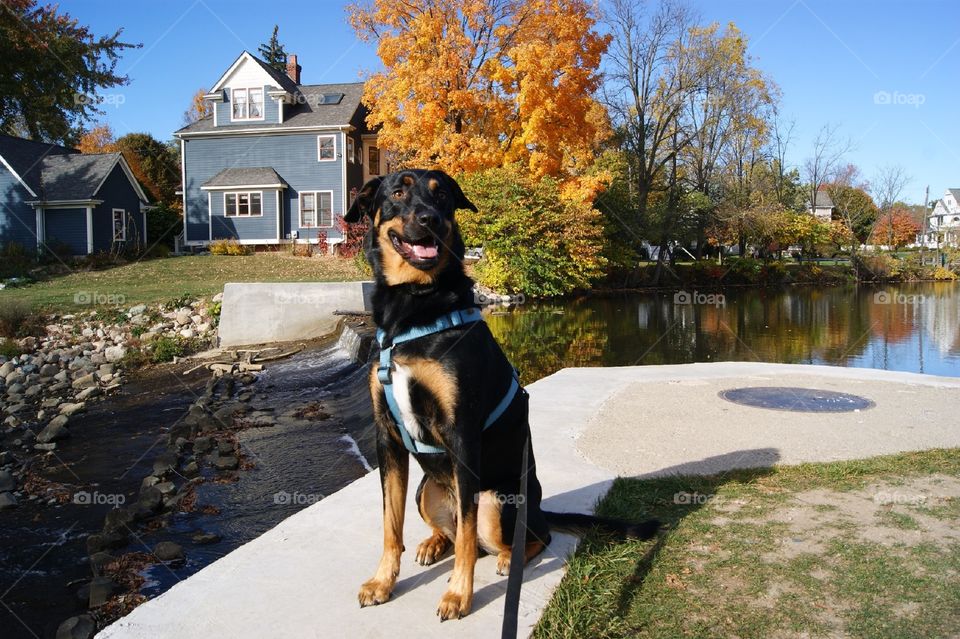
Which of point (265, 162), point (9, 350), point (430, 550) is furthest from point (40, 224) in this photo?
point (430, 550)

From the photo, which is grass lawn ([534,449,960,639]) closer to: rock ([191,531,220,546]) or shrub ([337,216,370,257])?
rock ([191,531,220,546])

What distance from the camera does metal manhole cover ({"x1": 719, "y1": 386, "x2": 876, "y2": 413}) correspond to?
7.50m

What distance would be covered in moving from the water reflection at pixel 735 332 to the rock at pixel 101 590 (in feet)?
26.5

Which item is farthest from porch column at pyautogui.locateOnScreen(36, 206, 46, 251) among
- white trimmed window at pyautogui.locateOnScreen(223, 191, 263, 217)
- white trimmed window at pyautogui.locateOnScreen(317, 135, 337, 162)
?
white trimmed window at pyautogui.locateOnScreen(317, 135, 337, 162)

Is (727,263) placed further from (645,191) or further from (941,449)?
(941,449)

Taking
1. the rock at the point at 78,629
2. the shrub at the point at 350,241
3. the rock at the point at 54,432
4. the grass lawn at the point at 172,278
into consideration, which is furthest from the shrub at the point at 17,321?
the shrub at the point at 350,241

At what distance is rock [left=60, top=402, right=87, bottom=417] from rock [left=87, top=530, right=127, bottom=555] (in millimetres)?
6037

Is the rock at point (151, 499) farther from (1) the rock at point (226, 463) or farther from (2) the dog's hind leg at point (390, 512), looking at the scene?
(2) the dog's hind leg at point (390, 512)

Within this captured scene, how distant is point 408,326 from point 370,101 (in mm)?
29280

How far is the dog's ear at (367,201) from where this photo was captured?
11.7ft

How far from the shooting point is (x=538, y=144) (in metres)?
28.6

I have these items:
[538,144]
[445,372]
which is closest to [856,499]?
[445,372]

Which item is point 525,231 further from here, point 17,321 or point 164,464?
point 164,464

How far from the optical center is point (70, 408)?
1083 centimetres
